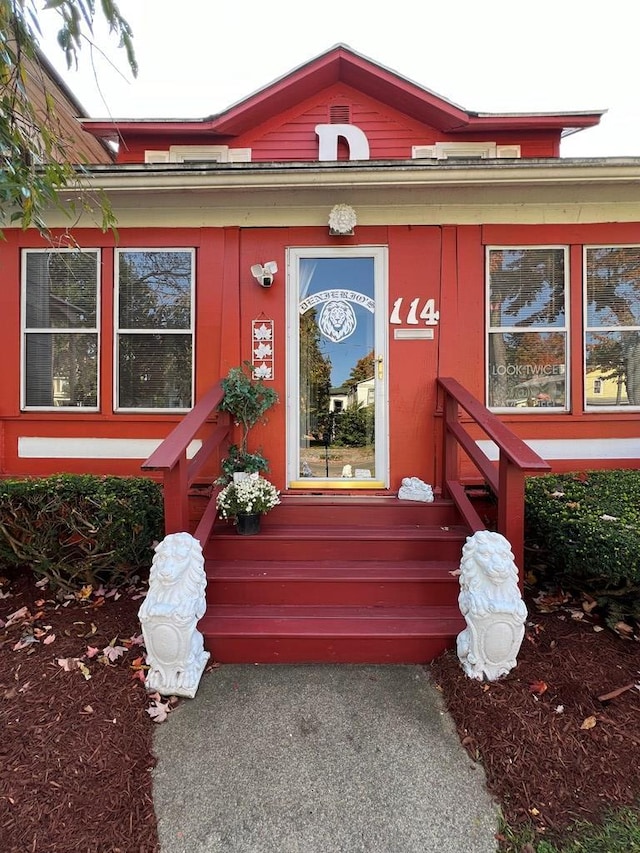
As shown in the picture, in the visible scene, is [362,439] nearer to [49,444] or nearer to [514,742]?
[514,742]

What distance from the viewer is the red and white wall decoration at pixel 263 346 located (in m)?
3.72

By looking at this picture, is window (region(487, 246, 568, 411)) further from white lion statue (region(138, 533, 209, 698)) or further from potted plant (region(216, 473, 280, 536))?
white lion statue (region(138, 533, 209, 698))

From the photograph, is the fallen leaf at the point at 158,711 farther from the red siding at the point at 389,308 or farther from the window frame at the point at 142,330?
the window frame at the point at 142,330

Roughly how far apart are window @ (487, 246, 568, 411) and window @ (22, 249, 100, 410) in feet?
11.9

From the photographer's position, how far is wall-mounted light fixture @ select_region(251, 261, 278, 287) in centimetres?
365

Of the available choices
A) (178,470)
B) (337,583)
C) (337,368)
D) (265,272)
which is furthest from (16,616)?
(265,272)

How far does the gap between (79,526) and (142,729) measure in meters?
1.54

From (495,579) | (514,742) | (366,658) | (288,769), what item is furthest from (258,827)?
(495,579)

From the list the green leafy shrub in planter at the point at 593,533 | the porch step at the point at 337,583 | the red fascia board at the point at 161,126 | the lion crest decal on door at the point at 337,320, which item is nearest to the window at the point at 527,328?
the green leafy shrub in planter at the point at 593,533

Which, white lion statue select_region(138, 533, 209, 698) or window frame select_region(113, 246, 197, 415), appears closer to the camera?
white lion statue select_region(138, 533, 209, 698)

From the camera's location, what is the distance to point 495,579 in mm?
2293

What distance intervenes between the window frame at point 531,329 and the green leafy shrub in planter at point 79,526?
118 inches

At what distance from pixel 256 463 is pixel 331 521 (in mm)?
749

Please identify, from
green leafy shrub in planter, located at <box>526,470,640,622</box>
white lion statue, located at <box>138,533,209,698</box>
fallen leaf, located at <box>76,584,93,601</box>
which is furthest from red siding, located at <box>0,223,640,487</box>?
white lion statue, located at <box>138,533,209,698</box>
